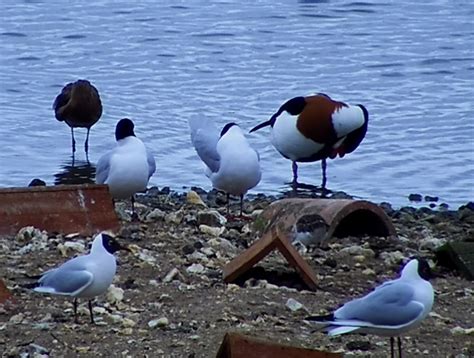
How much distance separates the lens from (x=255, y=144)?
1128 cm

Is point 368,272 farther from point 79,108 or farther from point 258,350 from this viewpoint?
point 79,108

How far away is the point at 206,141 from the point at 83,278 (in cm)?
318

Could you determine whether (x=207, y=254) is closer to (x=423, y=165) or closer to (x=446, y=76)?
(x=423, y=165)

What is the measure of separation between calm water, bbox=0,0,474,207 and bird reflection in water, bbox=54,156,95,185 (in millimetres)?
35

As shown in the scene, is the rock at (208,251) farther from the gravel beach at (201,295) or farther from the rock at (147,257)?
the rock at (147,257)

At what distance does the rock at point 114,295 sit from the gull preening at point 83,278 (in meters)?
0.21

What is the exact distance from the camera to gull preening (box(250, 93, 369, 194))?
10047mm

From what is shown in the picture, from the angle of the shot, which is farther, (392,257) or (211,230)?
(211,230)

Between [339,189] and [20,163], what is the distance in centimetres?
242

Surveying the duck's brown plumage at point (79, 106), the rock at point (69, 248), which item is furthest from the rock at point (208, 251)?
the duck's brown plumage at point (79, 106)

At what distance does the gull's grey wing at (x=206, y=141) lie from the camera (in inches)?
326

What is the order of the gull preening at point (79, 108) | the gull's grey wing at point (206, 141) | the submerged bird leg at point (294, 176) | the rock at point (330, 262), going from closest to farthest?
the rock at point (330, 262) → the gull's grey wing at point (206, 141) → the submerged bird leg at point (294, 176) → the gull preening at point (79, 108)

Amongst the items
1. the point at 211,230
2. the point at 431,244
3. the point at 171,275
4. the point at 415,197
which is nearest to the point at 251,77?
the point at 415,197

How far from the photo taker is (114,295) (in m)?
5.80
